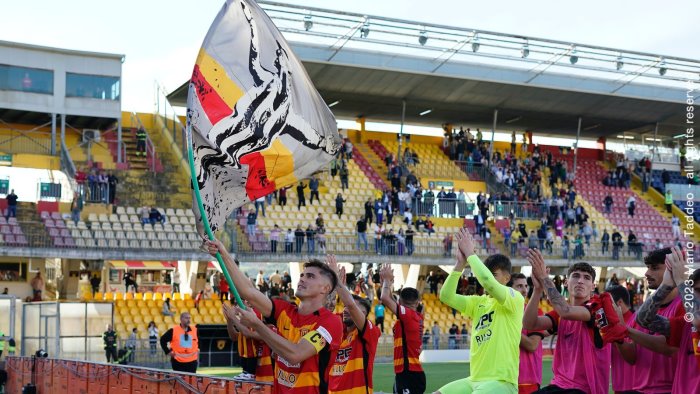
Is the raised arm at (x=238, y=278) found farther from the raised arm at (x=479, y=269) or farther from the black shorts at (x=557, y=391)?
the black shorts at (x=557, y=391)

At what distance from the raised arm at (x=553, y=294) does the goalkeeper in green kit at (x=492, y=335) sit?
476mm

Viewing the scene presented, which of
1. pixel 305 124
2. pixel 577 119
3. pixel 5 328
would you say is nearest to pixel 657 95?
pixel 577 119

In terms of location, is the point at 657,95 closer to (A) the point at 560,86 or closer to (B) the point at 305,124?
(A) the point at 560,86

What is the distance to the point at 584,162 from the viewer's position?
5216 centimetres

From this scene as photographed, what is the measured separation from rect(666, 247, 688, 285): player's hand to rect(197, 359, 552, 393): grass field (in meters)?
14.2

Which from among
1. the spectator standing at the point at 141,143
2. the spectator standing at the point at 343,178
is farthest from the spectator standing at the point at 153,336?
the spectator standing at the point at 343,178

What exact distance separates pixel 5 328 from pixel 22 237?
8539 mm

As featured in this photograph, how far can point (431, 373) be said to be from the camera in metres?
25.8

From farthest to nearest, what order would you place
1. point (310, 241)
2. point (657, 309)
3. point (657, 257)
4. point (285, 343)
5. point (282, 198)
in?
point (282, 198) → point (310, 241) → point (657, 257) → point (657, 309) → point (285, 343)

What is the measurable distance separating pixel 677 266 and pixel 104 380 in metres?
9.02

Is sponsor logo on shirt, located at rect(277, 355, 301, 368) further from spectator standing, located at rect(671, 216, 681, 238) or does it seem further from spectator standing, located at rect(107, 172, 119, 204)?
spectator standing, located at rect(671, 216, 681, 238)

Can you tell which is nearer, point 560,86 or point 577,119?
point 560,86

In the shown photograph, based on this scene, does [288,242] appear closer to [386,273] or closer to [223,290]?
[223,290]

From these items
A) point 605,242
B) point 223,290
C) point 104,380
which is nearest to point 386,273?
point 104,380
